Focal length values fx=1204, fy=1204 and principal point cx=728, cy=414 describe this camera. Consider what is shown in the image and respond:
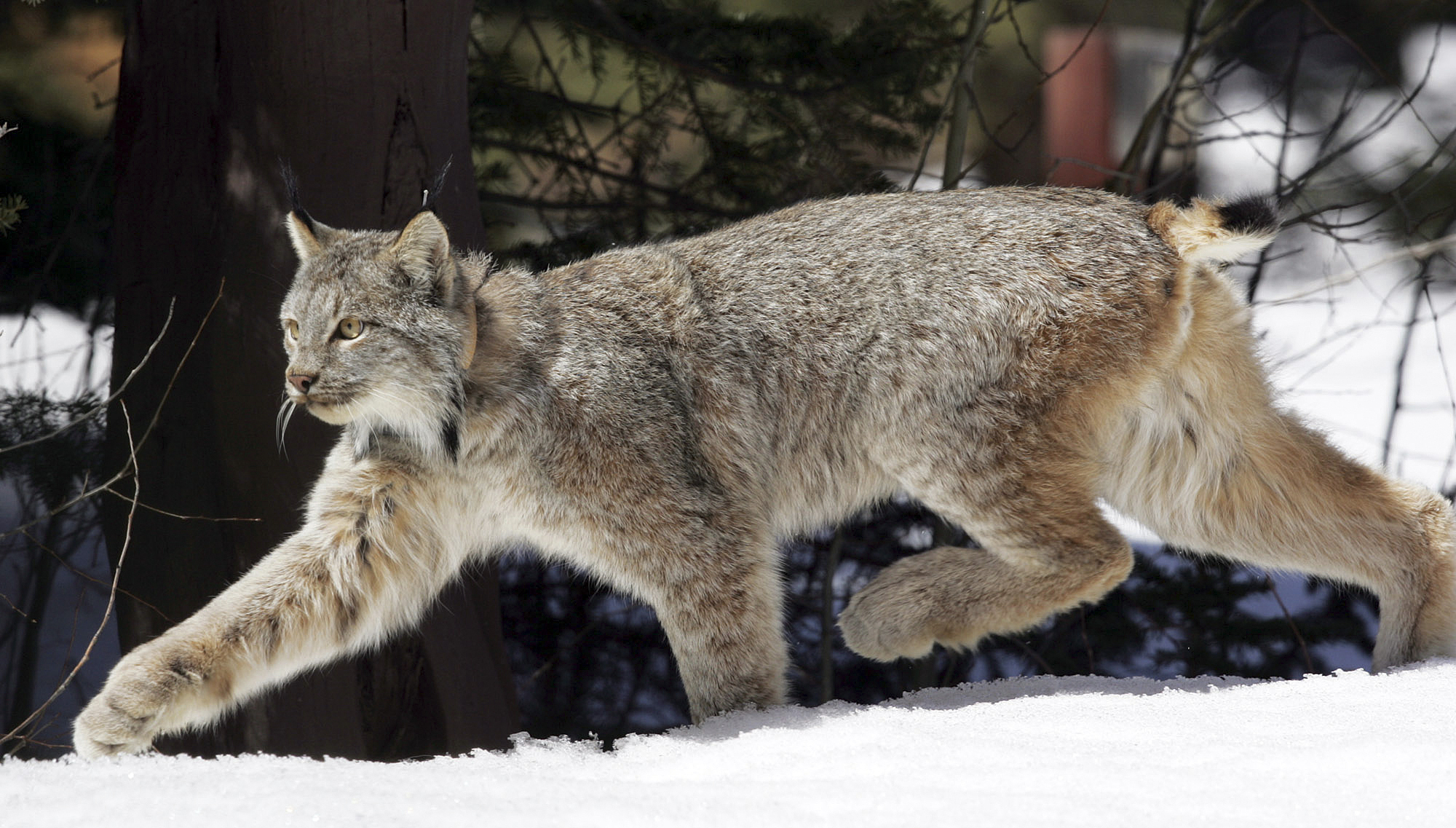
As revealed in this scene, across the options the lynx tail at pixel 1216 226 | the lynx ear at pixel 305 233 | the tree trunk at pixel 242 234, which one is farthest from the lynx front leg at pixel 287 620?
the lynx tail at pixel 1216 226

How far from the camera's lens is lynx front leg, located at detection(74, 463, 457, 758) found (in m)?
3.01

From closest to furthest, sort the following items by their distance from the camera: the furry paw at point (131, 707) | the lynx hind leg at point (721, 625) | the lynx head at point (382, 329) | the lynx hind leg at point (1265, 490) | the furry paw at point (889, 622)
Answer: the furry paw at point (131, 707) → the lynx head at point (382, 329) → the lynx hind leg at point (721, 625) → the lynx hind leg at point (1265, 490) → the furry paw at point (889, 622)

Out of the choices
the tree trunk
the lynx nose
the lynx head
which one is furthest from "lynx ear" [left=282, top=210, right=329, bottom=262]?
the tree trunk

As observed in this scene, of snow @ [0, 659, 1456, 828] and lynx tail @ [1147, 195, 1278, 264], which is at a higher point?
lynx tail @ [1147, 195, 1278, 264]

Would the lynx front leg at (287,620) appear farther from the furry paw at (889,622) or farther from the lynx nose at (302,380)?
the furry paw at (889,622)

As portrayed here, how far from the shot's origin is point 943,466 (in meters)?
3.43

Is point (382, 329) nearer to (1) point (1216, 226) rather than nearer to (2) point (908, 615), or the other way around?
(2) point (908, 615)

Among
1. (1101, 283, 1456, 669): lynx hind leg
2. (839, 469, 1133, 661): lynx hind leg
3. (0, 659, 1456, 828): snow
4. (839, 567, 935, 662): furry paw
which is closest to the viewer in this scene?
(0, 659, 1456, 828): snow

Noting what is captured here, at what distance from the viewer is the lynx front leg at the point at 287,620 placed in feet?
9.86

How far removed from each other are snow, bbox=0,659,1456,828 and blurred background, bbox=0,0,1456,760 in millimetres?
853

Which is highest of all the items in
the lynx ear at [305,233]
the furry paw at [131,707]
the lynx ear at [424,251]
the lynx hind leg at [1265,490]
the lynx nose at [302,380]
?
the lynx ear at [305,233]

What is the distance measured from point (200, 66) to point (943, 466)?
2620mm

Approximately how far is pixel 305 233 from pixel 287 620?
3.41 feet

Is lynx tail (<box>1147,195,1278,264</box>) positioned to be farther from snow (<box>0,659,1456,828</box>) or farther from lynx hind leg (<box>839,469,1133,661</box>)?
snow (<box>0,659,1456,828</box>)
